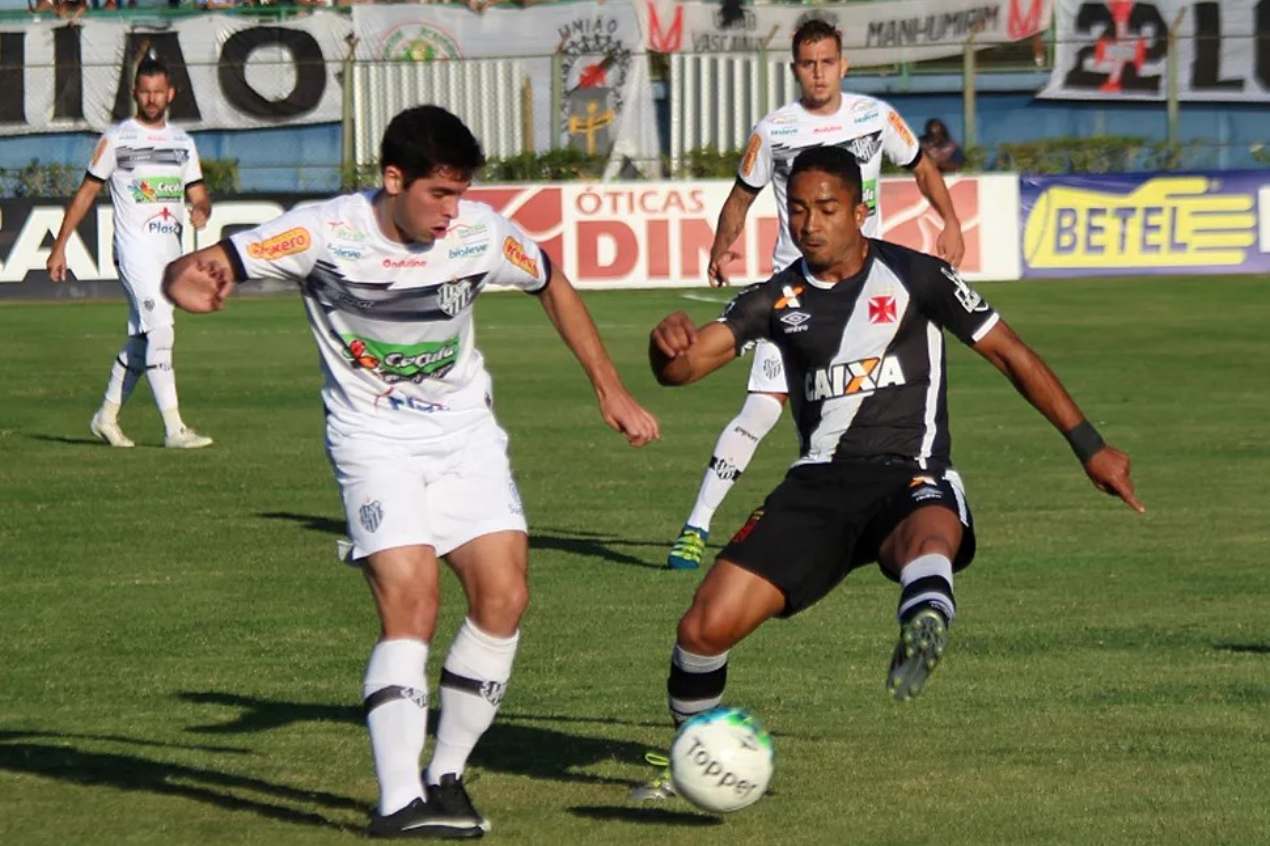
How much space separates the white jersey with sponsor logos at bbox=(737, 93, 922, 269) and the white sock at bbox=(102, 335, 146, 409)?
5906 mm

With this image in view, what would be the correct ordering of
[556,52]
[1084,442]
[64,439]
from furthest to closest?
[556,52], [64,439], [1084,442]

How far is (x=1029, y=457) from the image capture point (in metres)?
15.7

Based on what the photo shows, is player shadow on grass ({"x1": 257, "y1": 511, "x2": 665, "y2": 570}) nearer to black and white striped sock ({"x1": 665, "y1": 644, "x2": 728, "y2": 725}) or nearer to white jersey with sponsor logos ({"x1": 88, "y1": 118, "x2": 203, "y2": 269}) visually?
white jersey with sponsor logos ({"x1": 88, "y1": 118, "x2": 203, "y2": 269})

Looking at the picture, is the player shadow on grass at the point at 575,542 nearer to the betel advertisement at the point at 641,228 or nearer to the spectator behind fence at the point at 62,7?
the betel advertisement at the point at 641,228

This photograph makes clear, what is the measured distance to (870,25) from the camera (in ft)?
126

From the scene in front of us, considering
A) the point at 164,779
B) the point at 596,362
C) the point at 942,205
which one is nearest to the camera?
the point at 596,362

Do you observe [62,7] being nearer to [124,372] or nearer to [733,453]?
[124,372]

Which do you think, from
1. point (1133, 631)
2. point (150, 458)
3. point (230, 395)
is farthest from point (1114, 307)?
point (1133, 631)

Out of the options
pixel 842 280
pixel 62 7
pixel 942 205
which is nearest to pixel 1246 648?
pixel 842 280

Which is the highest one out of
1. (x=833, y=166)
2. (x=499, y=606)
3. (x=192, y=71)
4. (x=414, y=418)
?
(x=192, y=71)

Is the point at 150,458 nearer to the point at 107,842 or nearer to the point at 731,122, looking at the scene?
the point at 107,842

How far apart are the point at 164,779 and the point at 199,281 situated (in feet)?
5.97

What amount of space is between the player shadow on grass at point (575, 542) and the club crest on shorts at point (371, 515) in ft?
16.6

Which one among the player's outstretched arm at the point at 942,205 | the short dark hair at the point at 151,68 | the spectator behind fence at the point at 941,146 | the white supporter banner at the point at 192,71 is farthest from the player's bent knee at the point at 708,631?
the white supporter banner at the point at 192,71
